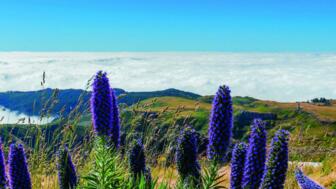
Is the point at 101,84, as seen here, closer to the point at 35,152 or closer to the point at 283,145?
the point at 283,145

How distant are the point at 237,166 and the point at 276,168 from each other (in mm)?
789

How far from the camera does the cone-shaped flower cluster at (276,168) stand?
341 centimetres

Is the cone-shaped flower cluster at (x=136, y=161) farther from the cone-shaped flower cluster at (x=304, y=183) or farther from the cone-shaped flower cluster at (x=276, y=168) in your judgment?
the cone-shaped flower cluster at (x=276, y=168)

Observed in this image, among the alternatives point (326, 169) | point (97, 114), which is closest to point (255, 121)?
point (97, 114)

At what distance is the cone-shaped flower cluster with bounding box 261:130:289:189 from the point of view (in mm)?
3414

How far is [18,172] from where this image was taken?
13.4 feet

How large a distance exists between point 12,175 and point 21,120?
4786 mm

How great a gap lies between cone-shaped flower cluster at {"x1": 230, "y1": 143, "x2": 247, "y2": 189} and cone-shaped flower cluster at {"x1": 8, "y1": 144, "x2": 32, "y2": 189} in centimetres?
197

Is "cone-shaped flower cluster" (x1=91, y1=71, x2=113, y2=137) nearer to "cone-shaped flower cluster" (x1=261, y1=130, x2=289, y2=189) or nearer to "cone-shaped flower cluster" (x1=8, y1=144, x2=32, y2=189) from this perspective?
"cone-shaped flower cluster" (x1=8, y1=144, x2=32, y2=189)

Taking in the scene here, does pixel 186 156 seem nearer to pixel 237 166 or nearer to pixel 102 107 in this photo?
pixel 237 166

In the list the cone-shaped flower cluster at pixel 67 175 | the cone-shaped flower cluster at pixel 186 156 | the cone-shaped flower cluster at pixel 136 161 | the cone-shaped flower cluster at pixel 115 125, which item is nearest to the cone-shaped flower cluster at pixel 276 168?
the cone-shaped flower cluster at pixel 186 156

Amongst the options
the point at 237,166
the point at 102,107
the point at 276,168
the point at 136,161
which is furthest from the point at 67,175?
the point at 276,168

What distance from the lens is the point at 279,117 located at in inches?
6526

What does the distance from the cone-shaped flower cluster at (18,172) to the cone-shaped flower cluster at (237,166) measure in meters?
1.97
